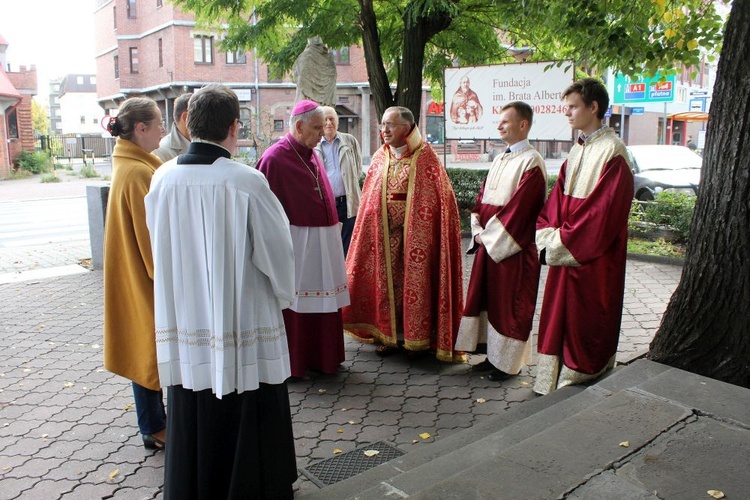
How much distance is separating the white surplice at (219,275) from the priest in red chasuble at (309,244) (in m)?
1.84

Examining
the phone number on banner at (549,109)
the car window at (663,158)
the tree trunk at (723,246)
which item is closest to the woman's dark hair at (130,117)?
the tree trunk at (723,246)

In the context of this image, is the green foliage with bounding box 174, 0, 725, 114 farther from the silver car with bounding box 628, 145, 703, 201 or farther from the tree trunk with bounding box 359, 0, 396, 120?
the silver car with bounding box 628, 145, 703, 201

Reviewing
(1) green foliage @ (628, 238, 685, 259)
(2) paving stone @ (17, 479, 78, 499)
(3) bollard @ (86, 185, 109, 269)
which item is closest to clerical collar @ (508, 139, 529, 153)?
(2) paving stone @ (17, 479, 78, 499)

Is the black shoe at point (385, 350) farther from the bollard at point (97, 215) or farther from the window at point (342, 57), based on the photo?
the window at point (342, 57)

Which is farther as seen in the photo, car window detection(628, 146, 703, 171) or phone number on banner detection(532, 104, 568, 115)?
car window detection(628, 146, 703, 171)

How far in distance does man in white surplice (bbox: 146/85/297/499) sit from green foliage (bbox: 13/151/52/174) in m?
33.6

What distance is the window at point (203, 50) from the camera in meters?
35.2

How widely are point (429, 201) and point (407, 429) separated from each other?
5.96 ft

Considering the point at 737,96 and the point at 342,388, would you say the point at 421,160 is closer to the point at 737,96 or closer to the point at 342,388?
the point at 342,388

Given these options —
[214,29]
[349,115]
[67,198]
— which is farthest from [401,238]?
[349,115]

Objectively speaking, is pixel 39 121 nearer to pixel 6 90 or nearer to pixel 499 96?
pixel 6 90

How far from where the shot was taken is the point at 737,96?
364 cm

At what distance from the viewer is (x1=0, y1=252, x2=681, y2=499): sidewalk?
3582 mm

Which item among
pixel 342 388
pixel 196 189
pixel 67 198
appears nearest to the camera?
pixel 196 189
